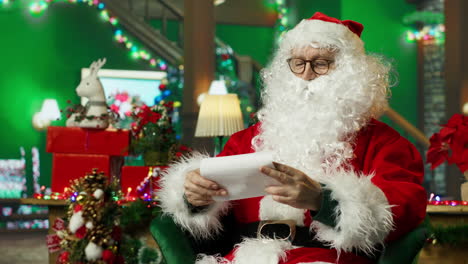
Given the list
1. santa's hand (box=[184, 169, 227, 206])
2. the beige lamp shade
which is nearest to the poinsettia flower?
the beige lamp shade

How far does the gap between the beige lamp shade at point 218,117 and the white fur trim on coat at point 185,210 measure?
1.91m

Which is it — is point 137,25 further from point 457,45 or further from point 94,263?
point 94,263

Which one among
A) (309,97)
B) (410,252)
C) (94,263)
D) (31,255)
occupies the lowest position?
(31,255)

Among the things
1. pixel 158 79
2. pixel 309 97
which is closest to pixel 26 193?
pixel 158 79

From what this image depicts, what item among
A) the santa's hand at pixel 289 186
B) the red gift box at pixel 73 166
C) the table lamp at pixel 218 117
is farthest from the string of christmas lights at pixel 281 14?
the santa's hand at pixel 289 186

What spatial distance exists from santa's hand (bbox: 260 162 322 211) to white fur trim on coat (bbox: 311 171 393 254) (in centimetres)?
13

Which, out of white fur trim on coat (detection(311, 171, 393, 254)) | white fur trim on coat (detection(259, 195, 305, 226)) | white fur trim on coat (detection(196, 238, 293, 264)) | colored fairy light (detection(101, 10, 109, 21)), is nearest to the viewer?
white fur trim on coat (detection(311, 171, 393, 254))

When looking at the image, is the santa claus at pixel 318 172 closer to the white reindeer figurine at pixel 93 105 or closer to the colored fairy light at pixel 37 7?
the white reindeer figurine at pixel 93 105

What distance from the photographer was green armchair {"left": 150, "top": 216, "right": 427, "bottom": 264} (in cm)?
222

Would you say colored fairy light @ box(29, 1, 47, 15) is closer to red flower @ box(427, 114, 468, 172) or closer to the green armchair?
red flower @ box(427, 114, 468, 172)

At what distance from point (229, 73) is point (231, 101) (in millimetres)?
5083

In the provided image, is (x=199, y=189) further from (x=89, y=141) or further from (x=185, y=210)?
(x=89, y=141)

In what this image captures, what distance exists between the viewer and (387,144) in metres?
2.48

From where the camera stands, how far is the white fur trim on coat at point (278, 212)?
2.43 meters
